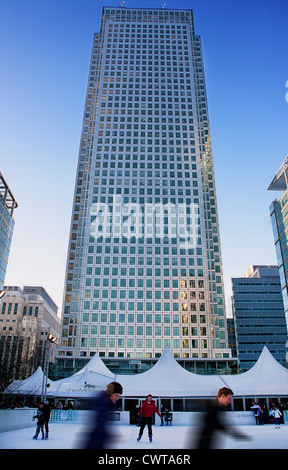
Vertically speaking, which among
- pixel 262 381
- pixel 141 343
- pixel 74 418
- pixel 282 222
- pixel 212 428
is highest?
pixel 282 222

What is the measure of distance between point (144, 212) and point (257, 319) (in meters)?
57.0

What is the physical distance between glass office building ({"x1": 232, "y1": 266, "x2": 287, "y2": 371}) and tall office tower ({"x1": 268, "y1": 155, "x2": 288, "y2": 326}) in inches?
1137

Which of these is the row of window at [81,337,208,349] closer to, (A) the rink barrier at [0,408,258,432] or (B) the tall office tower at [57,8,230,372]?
(B) the tall office tower at [57,8,230,372]

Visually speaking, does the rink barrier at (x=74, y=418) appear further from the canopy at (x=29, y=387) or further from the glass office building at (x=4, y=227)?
the glass office building at (x=4, y=227)

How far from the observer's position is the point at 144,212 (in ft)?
244

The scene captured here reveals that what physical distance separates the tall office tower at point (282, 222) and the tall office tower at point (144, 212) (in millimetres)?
14985

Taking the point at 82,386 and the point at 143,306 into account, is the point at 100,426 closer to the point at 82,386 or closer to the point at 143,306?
the point at 82,386

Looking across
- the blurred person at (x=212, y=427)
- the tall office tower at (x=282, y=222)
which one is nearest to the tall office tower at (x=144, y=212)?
the tall office tower at (x=282, y=222)

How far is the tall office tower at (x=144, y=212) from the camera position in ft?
217

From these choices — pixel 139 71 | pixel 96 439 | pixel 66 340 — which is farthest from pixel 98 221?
pixel 96 439

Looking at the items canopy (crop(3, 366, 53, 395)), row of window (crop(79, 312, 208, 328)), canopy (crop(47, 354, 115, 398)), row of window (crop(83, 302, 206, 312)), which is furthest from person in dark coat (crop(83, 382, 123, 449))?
row of window (crop(83, 302, 206, 312))

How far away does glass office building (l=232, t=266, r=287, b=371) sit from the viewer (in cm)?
10188

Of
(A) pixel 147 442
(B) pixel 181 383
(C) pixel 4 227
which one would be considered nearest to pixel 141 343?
(C) pixel 4 227

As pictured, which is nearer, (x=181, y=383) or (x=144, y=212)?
(x=181, y=383)
